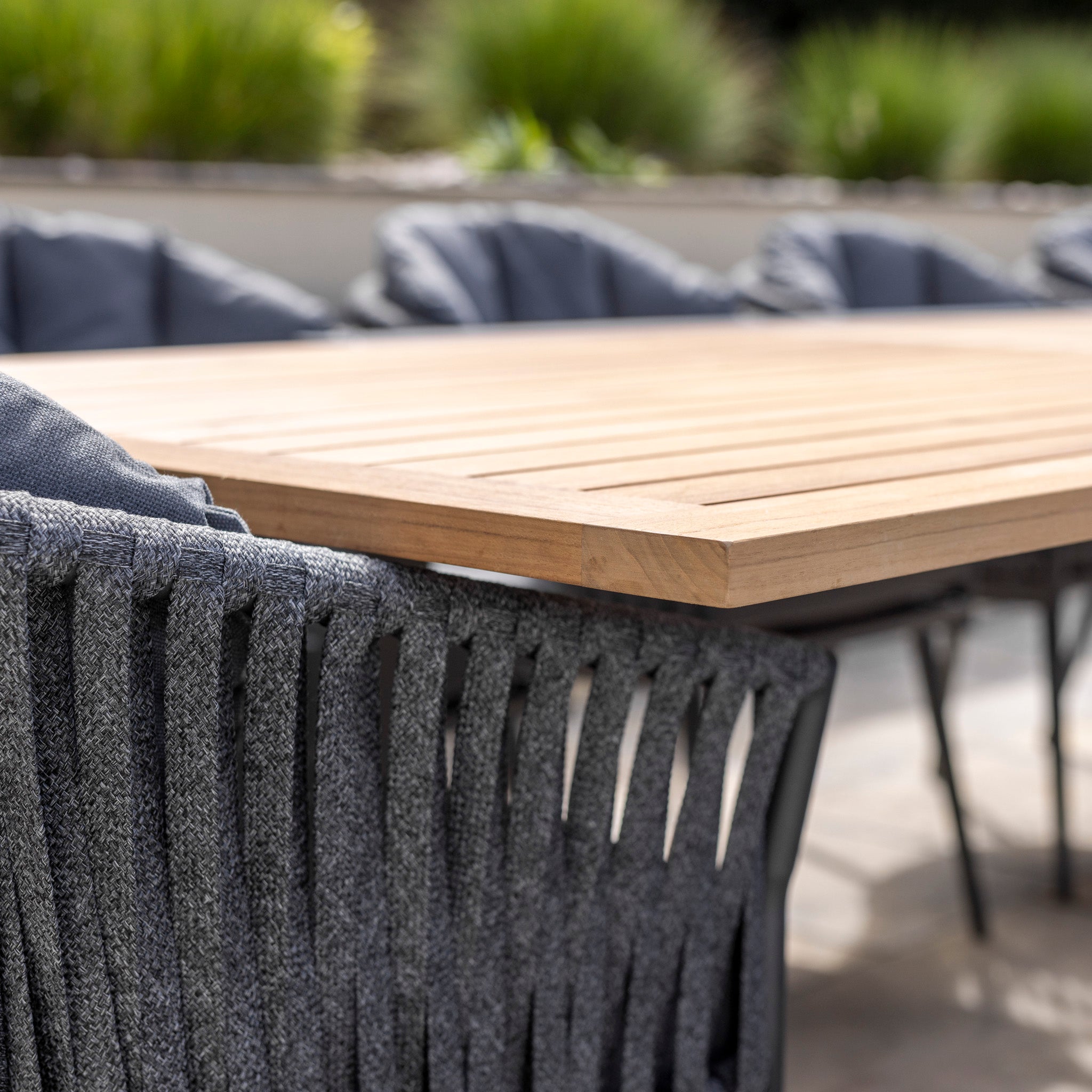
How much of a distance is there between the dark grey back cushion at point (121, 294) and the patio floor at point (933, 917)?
1.40 meters

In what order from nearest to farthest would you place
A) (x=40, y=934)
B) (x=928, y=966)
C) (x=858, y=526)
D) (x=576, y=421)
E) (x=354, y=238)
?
(x=40, y=934), (x=858, y=526), (x=576, y=421), (x=928, y=966), (x=354, y=238)

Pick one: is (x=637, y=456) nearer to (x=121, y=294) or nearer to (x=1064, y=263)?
(x=121, y=294)

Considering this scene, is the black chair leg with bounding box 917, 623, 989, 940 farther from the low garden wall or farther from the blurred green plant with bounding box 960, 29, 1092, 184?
the blurred green plant with bounding box 960, 29, 1092, 184

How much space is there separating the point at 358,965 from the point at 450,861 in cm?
9

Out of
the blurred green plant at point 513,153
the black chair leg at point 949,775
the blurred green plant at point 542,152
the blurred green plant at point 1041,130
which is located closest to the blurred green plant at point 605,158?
the blurred green plant at point 542,152

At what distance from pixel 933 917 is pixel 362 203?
2.90 m

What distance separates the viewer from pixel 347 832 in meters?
0.88

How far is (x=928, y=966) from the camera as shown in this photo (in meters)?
2.05

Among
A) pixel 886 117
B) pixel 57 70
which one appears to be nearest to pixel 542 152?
pixel 57 70

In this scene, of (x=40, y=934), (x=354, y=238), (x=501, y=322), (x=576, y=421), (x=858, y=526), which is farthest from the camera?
(x=354, y=238)

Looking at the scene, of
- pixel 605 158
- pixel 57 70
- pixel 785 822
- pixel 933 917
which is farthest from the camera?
pixel 605 158

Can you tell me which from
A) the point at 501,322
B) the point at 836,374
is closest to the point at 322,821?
the point at 836,374

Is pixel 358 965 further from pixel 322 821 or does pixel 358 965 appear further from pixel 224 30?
pixel 224 30

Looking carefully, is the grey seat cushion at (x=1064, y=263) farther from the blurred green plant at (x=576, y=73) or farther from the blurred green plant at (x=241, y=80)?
the blurred green plant at (x=241, y=80)
